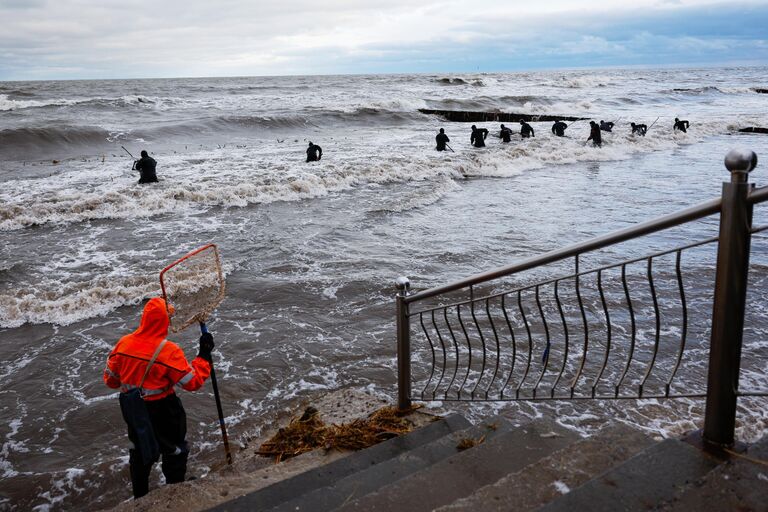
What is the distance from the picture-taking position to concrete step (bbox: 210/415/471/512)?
3193 millimetres

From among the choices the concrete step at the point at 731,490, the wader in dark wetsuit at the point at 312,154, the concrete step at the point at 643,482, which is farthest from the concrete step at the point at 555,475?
the wader in dark wetsuit at the point at 312,154

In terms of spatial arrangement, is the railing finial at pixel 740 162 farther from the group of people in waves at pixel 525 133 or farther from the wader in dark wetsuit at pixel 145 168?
the group of people in waves at pixel 525 133

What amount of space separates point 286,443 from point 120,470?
4.58 ft

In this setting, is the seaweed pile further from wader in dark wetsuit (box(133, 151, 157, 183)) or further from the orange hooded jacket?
wader in dark wetsuit (box(133, 151, 157, 183))

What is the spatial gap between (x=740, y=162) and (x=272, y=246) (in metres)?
9.35

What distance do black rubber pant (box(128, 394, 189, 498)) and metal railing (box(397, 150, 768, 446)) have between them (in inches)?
65.4

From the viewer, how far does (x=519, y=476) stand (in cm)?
263

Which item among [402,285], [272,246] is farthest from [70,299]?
[402,285]

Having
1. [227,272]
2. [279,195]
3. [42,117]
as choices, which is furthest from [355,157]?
[42,117]

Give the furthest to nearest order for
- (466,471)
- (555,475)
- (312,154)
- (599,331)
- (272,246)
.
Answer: (312,154) < (272,246) < (599,331) < (466,471) < (555,475)

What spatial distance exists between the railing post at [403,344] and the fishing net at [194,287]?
1.31 meters

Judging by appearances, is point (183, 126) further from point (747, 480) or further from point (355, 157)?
point (747, 480)

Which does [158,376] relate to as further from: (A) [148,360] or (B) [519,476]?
(B) [519,476]

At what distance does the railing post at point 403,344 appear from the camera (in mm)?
3963
